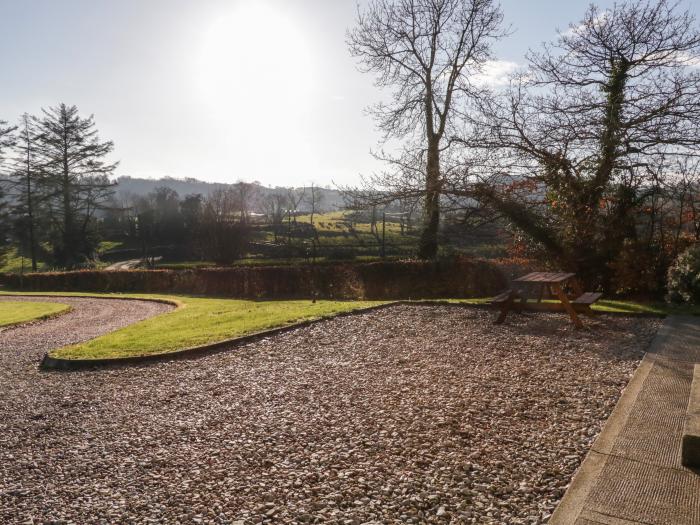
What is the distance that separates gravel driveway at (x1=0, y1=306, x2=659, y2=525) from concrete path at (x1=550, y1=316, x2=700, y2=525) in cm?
16

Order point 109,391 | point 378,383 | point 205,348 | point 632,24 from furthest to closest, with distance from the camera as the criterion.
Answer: point 632,24, point 205,348, point 109,391, point 378,383

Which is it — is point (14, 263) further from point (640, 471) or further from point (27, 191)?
point (640, 471)

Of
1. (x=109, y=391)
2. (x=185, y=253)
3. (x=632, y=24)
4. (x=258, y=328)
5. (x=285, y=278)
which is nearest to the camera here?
(x=109, y=391)

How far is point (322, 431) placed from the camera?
15.5 ft

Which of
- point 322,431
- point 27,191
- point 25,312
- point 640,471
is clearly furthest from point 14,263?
point 640,471

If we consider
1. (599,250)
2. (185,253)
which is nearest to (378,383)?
(599,250)

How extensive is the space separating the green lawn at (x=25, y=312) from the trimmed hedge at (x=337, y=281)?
6.14m

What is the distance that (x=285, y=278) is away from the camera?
2048cm

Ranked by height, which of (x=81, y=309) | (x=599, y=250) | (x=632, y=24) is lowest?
(x=81, y=309)

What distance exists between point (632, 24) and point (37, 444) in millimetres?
14449

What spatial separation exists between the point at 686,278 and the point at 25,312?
1799 centimetres

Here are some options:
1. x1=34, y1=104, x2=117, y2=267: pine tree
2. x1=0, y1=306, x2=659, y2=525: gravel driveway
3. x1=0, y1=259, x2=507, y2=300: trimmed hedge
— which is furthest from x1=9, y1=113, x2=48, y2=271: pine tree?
x1=0, y1=306, x2=659, y2=525: gravel driveway

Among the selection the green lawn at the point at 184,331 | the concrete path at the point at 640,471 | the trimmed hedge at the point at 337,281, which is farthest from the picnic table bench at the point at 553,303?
the trimmed hedge at the point at 337,281

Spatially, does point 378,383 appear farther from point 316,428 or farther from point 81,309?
point 81,309
